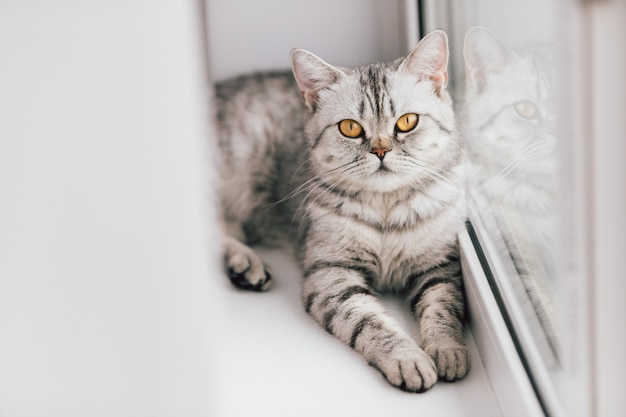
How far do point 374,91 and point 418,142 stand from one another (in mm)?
146

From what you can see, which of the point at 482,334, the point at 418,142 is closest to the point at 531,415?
the point at 482,334

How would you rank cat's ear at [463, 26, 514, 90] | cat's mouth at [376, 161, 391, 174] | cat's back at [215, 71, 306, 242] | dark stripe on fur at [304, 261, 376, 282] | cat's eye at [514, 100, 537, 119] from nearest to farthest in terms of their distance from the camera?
cat's eye at [514, 100, 537, 119], cat's ear at [463, 26, 514, 90], cat's mouth at [376, 161, 391, 174], dark stripe on fur at [304, 261, 376, 282], cat's back at [215, 71, 306, 242]

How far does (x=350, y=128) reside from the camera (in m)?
1.49

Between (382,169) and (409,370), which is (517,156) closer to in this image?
(382,169)

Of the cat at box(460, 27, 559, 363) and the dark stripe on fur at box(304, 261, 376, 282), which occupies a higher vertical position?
the cat at box(460, 27, 559, 363)

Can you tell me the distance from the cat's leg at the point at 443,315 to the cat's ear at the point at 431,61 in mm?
394

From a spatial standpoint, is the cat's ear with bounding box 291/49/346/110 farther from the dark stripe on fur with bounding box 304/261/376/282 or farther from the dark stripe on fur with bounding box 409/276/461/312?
the dark stripe on fur with bounding box 409/276/461/312

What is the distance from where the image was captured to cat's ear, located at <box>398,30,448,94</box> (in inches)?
56.1

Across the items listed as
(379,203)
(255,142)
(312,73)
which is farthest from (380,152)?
(255,142)

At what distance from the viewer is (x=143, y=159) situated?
729mm

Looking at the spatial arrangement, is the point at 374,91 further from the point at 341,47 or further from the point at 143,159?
the point at 143,159

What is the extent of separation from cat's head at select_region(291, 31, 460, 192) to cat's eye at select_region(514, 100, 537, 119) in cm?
24

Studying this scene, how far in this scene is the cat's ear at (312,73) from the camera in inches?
59.2

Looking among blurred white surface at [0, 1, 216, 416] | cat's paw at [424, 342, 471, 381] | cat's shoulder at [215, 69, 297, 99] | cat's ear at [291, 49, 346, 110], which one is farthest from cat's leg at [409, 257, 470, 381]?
cat's shoulder at [215, 69, 297, 99]
